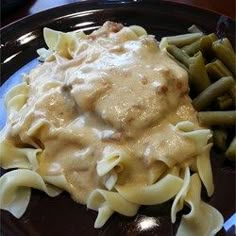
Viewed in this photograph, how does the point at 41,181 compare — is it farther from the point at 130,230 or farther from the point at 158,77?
the point at 158,77

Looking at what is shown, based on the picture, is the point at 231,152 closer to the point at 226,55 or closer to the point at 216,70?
the point at 216,70

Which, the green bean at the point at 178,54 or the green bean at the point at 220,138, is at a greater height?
the green bean at the point at 178,54

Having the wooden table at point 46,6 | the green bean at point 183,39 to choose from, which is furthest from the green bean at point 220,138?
the wooden table at point 46,6

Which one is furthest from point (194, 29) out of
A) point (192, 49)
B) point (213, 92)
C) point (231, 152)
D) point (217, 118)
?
point (231, 152)

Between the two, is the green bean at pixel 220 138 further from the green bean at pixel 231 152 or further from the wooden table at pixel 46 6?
the wooden table at pixel 46 6

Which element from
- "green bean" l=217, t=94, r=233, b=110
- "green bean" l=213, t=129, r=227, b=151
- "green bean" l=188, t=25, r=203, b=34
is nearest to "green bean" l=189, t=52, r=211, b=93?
"green bean" l=217, t=94, r=233, b=110

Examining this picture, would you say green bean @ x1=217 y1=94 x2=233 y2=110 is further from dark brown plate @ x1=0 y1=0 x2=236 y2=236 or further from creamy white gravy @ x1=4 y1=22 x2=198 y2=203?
dark brown plate @ x1=0 y1=0 x2=236 y2=236
